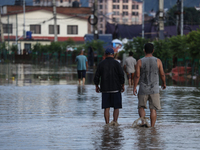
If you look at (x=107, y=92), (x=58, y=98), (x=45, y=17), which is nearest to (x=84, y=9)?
(x=45, y=17)

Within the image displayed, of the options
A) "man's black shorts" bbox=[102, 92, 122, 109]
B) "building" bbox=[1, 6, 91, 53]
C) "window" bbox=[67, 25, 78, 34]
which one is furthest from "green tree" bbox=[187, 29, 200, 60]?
"window" bbox=[67, 25, 78, 34]

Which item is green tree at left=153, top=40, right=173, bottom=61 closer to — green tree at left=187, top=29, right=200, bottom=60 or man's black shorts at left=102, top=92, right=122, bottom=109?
green tree at left=187, top=29, right=200, bottom=60

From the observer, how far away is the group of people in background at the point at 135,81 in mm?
9242

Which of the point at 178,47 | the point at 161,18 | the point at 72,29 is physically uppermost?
the point at 72,29

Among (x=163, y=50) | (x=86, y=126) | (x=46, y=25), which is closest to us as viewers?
(x=86, y=126)

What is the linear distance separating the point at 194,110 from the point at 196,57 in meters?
16.8

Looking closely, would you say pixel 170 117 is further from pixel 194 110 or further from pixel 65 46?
pixel 65 46

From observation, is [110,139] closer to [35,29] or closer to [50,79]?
[50,79]

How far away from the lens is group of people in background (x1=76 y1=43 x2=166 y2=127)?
364 inches

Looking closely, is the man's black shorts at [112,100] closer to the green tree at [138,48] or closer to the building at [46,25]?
the green tree at [138,48]

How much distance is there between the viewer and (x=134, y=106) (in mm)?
14031

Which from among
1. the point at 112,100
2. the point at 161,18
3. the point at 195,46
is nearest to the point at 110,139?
the point at 112,100

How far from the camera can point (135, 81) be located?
31.0 ft

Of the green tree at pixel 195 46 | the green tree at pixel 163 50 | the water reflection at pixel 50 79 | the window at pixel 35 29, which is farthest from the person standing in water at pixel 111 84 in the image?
the window at pixel 35 29
